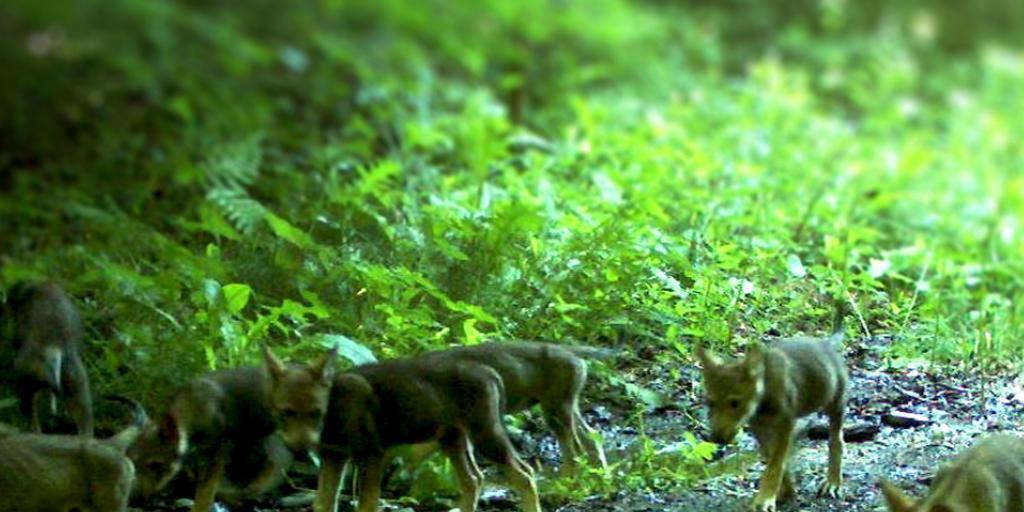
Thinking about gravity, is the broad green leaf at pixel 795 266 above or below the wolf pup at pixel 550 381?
above

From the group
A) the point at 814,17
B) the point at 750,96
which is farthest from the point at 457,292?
the point at 814,17

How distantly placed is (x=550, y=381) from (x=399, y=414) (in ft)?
1.33

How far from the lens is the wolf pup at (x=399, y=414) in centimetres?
419

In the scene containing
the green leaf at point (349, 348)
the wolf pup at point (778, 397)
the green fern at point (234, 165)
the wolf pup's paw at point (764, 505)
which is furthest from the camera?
the green fern at point (234, 165)

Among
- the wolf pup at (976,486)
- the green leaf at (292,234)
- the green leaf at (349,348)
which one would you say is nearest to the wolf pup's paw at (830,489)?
the wolf pup at (976,486)

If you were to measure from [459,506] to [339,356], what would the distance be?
531 millimetres

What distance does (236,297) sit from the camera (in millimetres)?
5051

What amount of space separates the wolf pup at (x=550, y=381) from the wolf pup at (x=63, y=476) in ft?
2.77

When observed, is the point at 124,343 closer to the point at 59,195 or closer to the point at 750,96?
the point at 59,195

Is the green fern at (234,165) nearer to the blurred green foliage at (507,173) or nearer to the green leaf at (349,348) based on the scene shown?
the blurred green foliage at (507,173)

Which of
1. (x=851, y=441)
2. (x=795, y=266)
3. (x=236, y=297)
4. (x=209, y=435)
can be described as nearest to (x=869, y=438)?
(x=851, y=441)

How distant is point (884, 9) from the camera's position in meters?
15.1

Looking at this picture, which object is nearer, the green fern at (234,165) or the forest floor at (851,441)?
the forest floor at (851,441)

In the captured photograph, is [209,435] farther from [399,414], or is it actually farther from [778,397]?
[778,397]
